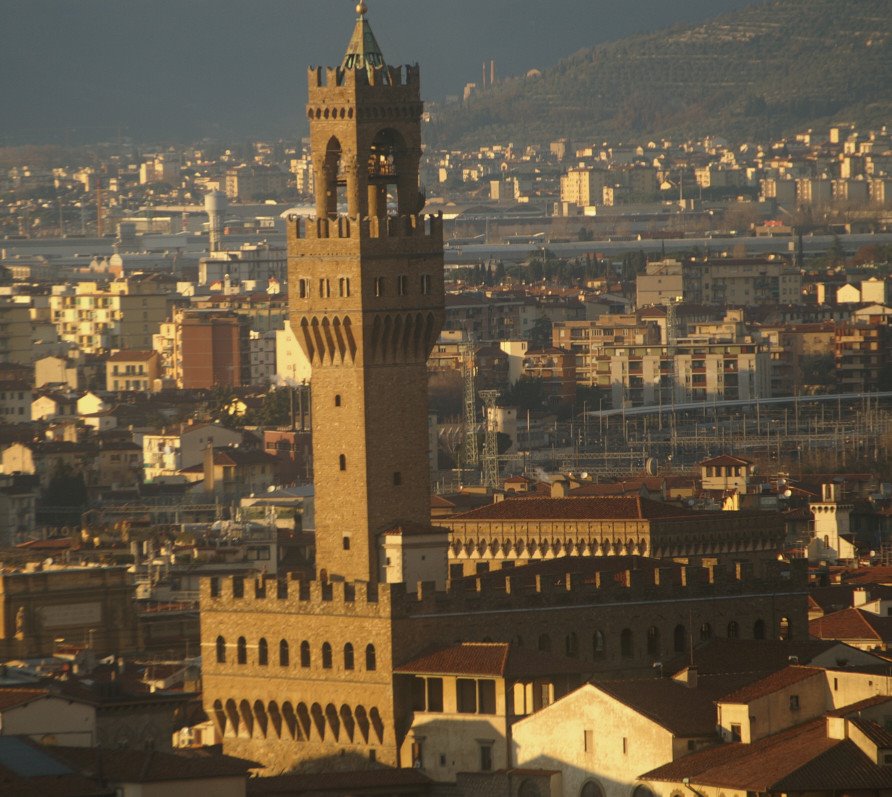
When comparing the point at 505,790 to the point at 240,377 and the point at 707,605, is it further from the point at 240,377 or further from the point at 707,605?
the point at 240,377

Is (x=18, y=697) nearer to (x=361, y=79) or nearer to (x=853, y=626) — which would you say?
(x=361, y=79)

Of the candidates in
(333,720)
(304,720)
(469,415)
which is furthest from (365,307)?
(469,415)

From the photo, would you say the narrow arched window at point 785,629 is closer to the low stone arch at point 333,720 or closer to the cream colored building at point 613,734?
the low stone arch at point 333,720

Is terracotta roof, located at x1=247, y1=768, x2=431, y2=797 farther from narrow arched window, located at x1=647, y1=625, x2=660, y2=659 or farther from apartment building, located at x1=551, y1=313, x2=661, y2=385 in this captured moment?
apartment building, located at x1=551, y1=313, x2=661, y2=385

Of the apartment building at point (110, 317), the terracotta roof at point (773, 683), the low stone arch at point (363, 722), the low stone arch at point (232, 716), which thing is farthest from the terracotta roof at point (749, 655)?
the apartment building at point (110, 317)

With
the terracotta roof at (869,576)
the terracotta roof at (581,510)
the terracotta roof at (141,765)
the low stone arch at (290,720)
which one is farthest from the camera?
the terracotta roof at (869,576)

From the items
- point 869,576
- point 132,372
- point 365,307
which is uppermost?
point 365,307
